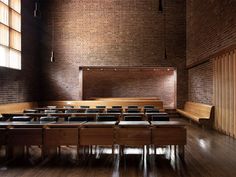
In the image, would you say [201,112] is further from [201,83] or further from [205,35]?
[205,35]

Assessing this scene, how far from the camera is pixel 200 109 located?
9.84 meters

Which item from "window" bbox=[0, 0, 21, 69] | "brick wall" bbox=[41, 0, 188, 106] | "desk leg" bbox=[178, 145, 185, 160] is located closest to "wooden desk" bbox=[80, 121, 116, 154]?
"desk leg" bbox=[178, 145, 185, 160]

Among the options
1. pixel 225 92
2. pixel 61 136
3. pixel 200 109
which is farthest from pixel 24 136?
pixel 200 109

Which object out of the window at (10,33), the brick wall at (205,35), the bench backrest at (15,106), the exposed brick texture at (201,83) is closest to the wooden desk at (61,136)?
the brick wall at (205,35)

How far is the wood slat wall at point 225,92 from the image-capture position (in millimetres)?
7434

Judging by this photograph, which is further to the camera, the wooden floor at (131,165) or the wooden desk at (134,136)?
the wooden desk at (134,136)

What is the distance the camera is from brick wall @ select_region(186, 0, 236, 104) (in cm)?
713

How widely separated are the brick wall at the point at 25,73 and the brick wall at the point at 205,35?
7.46 metres

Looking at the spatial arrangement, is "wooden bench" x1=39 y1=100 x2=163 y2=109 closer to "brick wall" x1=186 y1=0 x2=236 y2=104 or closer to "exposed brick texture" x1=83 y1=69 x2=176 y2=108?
"brick wall" x1=186 y1=0 x2=236 y2=104

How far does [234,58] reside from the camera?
7.40 meters

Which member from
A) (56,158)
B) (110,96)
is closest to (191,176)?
(56,158)

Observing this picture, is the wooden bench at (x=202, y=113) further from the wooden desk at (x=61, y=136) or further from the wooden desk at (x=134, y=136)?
the wooden desk at (x=61, y=136)

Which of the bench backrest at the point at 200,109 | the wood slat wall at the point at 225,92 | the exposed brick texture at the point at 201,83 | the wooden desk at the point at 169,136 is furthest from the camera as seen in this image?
the exposed brick texture at the point at 201,83

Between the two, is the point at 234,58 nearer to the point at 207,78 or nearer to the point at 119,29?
the point at 207,78
